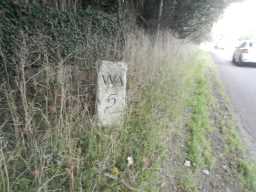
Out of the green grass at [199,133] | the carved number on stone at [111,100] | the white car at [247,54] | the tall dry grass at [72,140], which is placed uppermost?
the white car at [247,54]

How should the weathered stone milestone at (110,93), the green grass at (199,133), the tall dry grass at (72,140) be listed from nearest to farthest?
the tall dry grass at (72,140) → the weathered stone milestone at (110,93) → the green grass at (199,133)

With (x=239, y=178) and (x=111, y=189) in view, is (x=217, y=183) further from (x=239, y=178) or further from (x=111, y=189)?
(x=111, y=189)

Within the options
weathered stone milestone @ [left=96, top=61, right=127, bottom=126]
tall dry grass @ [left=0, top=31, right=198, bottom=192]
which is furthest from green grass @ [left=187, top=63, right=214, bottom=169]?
weathered stone milestone @ [left=96, top=61, right=127, bottom=126]

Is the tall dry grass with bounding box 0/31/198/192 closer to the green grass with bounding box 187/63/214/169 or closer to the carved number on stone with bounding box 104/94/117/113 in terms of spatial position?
the carved number on stone with bounding box 104/94/117/113

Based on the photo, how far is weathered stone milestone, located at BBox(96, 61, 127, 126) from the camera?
64.3 inches

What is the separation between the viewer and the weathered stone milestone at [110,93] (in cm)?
163

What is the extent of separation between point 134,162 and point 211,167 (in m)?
1.02

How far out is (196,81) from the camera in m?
4.09

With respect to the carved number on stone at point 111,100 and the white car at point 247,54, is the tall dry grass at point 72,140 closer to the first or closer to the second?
the carved number on stone at point 111,100

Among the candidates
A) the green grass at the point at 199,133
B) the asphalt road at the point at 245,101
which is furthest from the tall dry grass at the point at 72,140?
the asphalt road at the point at 245,101

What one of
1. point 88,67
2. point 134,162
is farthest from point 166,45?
point 134,162

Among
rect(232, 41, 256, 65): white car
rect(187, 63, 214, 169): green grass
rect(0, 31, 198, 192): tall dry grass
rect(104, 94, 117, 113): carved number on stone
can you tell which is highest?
rect(232, 41, 256, 65): white car

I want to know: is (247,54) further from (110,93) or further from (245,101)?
(110,93)

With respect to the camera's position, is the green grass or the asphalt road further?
the asphalt road
